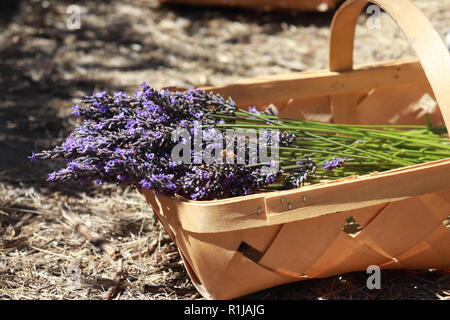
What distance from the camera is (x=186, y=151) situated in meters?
1.11

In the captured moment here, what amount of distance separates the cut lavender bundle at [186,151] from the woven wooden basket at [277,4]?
1.69m

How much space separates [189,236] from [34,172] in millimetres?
878

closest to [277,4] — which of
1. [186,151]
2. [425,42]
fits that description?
[425,42]

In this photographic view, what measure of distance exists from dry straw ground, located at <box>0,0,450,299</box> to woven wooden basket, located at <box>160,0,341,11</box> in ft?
0.21

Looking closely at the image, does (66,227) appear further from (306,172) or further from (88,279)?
(306,172)

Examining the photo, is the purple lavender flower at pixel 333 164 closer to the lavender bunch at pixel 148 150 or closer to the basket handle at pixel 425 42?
the lavender bunch at pixel 148 150

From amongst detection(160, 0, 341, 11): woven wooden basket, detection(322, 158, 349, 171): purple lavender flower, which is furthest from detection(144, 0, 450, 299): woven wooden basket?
detection(160, 0, 341, 11): woven wooden basket

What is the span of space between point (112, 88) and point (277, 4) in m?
1.08

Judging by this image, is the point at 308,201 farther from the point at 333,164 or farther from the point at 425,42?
the point at 425,42

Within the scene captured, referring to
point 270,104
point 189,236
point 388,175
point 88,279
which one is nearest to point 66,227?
point 88,279

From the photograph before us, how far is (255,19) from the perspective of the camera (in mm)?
2941

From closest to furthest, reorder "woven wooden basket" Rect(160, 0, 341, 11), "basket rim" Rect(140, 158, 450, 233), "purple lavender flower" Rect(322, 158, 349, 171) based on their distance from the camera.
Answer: "basket rim" Rect(140, 158, 450, 233) → "purple lavender flower" Rect(322, 158, 349, 171) → "woven wooden basket" Rect(160, 0, 341, 11)

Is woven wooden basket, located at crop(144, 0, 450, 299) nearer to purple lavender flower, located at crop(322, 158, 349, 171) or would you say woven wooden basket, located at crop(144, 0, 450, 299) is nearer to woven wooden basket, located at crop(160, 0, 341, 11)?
purple lavender flower, located at crop(322, 158, 349, 171)

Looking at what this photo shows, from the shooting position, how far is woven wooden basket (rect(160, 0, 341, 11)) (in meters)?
2.78
